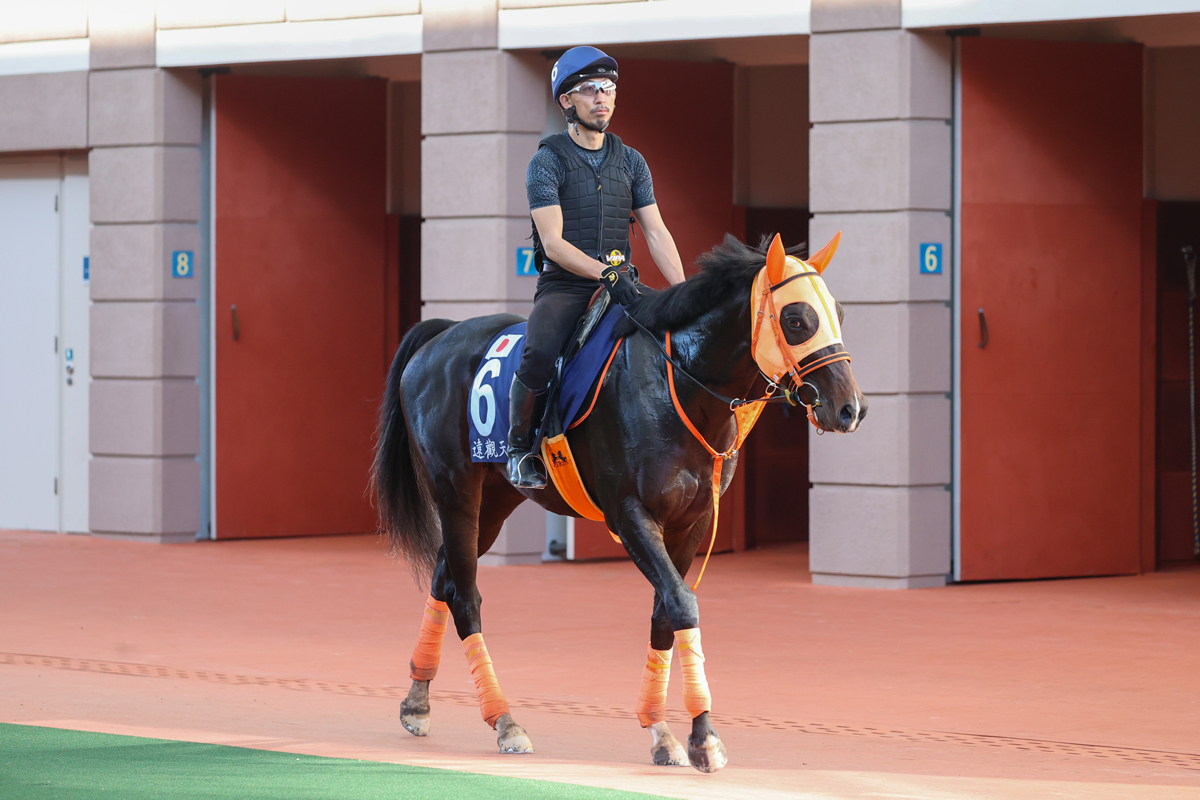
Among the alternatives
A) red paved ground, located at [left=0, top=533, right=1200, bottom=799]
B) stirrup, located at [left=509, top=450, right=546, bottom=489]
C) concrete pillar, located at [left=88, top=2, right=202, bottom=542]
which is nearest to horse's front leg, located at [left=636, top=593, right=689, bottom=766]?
red paved ground, located at [left=0, top=533, right=1200, bottom=799]

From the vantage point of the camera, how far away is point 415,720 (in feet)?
24.7

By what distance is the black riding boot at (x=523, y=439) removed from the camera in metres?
7.27

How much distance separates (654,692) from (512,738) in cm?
62

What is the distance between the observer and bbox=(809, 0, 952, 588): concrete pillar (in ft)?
42.3

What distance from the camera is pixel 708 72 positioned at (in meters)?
15.0

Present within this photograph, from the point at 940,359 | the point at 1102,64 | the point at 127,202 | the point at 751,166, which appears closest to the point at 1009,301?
the point at 940,359

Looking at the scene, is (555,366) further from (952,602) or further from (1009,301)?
(1009,301)

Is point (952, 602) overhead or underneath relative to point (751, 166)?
underneath

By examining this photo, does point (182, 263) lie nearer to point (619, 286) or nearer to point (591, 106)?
point (591, 106)

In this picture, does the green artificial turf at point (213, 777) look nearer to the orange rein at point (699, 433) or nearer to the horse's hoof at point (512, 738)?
the horse's hoof at point (512, 738)

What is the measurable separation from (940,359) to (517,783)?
743 cm

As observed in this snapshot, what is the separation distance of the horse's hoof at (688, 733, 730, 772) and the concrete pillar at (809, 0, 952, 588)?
6.52 m

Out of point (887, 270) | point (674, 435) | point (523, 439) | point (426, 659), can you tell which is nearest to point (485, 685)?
point (426, 659)

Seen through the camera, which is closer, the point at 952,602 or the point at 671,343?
the point at 671,343
